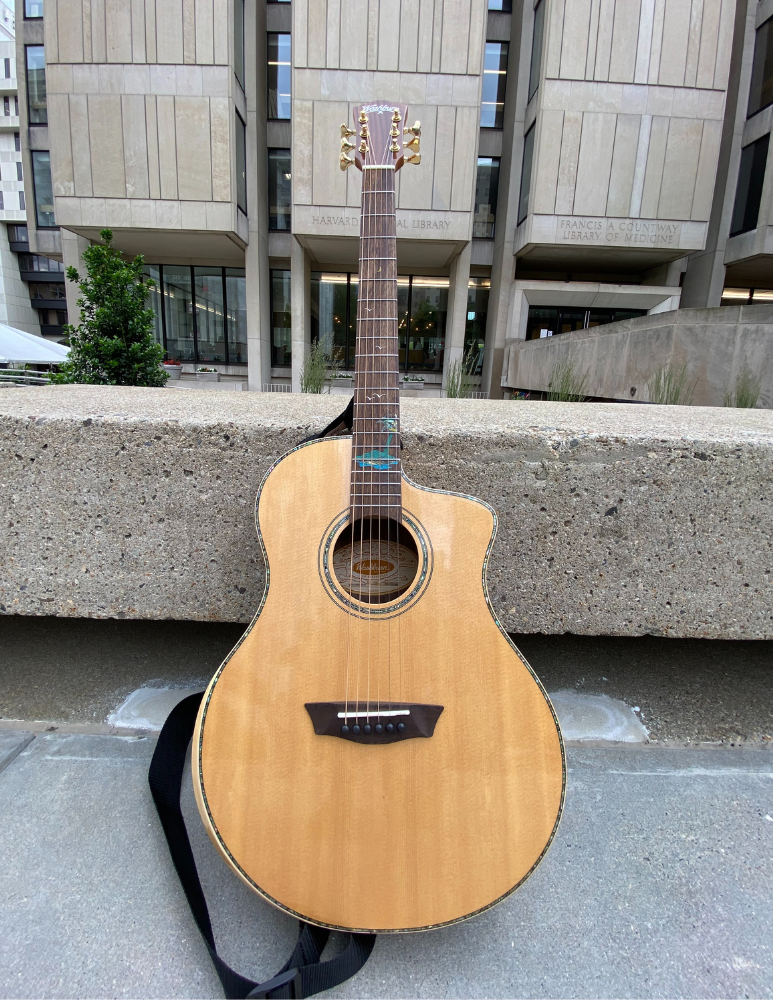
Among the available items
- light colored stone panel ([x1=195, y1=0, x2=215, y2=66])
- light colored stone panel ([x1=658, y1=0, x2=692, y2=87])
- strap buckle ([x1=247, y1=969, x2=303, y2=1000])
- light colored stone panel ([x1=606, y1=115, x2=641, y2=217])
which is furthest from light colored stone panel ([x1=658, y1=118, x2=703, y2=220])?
strap buckle ([x1=247, y1=969, x2=303, y2=1000])

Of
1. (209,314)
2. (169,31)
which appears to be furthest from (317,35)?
(209,314)

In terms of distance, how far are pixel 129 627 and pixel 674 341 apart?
824 cm

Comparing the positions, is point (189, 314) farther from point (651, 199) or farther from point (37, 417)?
point (37, 417)

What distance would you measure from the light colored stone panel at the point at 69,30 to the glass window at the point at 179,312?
5.88 meters

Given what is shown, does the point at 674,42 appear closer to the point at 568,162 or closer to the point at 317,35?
the point at 568,162

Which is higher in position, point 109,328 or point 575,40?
point 575,40

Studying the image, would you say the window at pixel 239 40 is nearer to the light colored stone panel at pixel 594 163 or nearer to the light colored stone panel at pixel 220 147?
the light colored stone panel at pixel 220 147

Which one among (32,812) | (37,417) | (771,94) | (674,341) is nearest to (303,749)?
(32,812)

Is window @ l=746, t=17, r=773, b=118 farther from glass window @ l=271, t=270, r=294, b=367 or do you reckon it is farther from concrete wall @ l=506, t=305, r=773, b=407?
glass window @ l=271, t=270, r=294, b=367

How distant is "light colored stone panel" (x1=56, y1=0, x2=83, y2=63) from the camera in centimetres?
1377

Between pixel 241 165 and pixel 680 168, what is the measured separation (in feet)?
42.9

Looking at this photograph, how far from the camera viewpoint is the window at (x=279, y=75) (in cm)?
1661

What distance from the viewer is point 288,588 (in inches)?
48.2

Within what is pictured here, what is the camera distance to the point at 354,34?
1377cm
